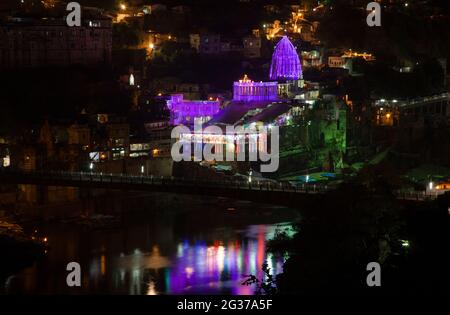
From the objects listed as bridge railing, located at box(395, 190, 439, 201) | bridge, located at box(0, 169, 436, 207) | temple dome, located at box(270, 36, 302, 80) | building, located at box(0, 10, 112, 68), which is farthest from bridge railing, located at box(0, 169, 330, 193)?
temple dome, located at box(270, 36, 302, 80)

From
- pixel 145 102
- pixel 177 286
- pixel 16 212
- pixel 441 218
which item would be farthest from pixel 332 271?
pixel 145 102

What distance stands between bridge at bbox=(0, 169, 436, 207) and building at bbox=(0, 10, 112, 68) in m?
9.31

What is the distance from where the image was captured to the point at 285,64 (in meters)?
43.6

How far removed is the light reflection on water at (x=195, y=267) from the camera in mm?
26547

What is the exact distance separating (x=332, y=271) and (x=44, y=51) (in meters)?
22.9

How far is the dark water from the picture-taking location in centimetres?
2678

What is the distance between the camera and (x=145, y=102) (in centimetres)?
4147

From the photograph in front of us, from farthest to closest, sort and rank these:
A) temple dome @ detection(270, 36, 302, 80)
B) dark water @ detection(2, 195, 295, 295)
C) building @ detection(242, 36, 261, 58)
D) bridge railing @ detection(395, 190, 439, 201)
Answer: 1. building @ detection(242, 36, 261, 58)
2. temple dome @ detection(270, 36, 302, 80)
3. dark water @ detection(2, 195, 295, 295)
4. bridge railing @ detection(395, 190, 439, 201)
